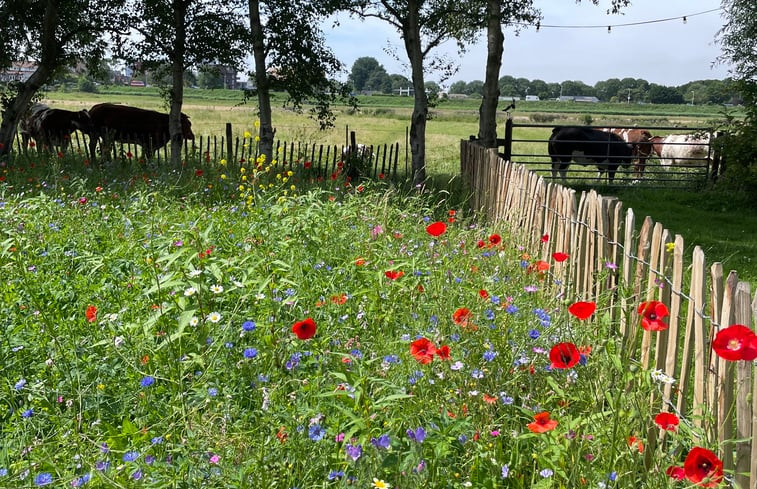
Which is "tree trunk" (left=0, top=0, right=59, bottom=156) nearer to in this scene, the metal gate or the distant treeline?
the metal gate

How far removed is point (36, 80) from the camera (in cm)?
1434

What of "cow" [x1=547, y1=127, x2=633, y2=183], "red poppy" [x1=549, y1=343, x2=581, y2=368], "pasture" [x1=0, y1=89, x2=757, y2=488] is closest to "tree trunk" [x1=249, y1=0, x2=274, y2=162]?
"cow" [x1=547, y1=127, x2=633, y2=183]

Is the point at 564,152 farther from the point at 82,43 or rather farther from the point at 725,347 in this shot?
the point at 725,347

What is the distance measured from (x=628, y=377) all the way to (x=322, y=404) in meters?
1.12

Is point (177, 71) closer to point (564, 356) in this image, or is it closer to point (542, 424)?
point (564, 356)

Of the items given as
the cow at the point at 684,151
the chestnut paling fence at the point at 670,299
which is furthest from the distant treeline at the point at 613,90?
the chestnut paling fence at the point at 670,299

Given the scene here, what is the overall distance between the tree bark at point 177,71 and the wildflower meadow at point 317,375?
374 inches

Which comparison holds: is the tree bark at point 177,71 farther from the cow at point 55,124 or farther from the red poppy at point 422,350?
the red poppy at point 422,350

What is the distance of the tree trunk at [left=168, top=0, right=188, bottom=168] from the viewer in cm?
1409

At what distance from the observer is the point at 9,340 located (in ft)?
12.0

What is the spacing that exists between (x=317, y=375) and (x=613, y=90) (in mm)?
186651

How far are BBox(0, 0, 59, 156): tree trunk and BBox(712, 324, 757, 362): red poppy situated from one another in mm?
14847

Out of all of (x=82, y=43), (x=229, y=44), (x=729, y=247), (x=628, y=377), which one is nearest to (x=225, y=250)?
(x=628, y=377)

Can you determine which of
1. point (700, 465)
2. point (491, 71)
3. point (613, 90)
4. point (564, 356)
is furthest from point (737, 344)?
point (613, 90)
